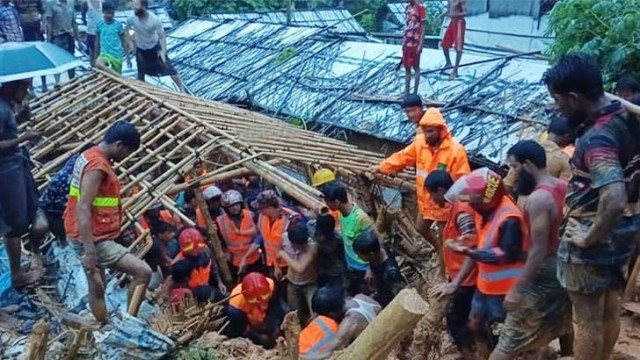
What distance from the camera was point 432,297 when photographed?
4.73m

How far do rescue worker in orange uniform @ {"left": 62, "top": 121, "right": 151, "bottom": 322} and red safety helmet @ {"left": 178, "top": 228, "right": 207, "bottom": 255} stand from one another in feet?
3.80

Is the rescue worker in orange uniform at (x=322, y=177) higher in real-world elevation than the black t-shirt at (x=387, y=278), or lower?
higher

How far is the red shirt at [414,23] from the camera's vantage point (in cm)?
952

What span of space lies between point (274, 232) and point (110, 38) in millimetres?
5788

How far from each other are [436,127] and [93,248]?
2753 millimetres

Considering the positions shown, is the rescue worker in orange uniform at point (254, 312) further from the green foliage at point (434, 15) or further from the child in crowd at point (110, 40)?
the green foliage at point (434, 15)

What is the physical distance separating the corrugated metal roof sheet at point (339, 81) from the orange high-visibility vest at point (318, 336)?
4271 mm

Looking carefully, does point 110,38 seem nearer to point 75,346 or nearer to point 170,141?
point 170,141

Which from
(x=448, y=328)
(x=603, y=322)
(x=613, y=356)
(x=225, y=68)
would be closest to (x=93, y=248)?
(x=448, y=328)

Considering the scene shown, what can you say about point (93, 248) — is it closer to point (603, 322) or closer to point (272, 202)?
point (272, 202)

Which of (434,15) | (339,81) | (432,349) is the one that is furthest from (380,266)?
(434,15)

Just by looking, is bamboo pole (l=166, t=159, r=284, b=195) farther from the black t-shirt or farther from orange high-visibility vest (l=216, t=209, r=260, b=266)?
the black t-shirt

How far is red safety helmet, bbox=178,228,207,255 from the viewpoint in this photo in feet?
20.6

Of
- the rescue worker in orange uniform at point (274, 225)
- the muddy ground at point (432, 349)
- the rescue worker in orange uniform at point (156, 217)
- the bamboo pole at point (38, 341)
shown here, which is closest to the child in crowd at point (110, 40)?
the rescue worker in orange uniform at point (156, 217)
